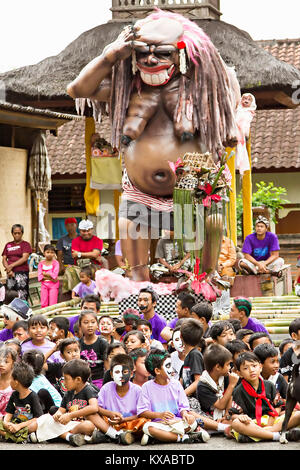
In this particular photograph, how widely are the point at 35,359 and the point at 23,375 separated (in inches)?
15.2

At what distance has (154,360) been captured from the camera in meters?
6.31

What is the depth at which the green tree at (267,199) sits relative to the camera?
61.2 feet

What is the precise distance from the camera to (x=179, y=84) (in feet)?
32.6

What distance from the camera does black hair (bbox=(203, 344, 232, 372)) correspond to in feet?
21.5

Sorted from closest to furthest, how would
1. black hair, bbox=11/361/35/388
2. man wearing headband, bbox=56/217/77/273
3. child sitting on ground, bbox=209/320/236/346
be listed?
black hair, bbox=11/361/35/388 → child sitting on ground, bbox=209/320/236/346 → man wearing headband, bbox=56/217/77/273

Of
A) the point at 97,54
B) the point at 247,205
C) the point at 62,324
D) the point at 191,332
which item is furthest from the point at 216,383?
the point at 97,54

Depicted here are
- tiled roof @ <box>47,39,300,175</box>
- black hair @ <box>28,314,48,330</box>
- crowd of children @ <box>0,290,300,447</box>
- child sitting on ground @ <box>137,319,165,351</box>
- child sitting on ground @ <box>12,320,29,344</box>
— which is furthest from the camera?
tiled roof @ <box>47,39,300,175</box>

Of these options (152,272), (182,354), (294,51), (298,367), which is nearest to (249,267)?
(152,272)

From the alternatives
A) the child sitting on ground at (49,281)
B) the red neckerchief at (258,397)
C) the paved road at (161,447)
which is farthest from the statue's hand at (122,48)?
the paved road at (161,447)

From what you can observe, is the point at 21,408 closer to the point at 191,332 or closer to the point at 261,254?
the point at 191,332

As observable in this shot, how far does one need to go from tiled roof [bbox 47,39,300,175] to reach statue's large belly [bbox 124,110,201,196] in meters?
9.87

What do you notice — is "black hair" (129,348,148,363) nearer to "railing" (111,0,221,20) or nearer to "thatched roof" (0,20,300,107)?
"thatched roof" (0,20,300,107)

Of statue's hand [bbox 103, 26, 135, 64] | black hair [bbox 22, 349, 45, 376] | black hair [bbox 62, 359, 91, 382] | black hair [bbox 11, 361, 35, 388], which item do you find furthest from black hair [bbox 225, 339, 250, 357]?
statue's hand [bbox 103, 26, 135, 64]

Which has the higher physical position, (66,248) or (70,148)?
(70,148)
